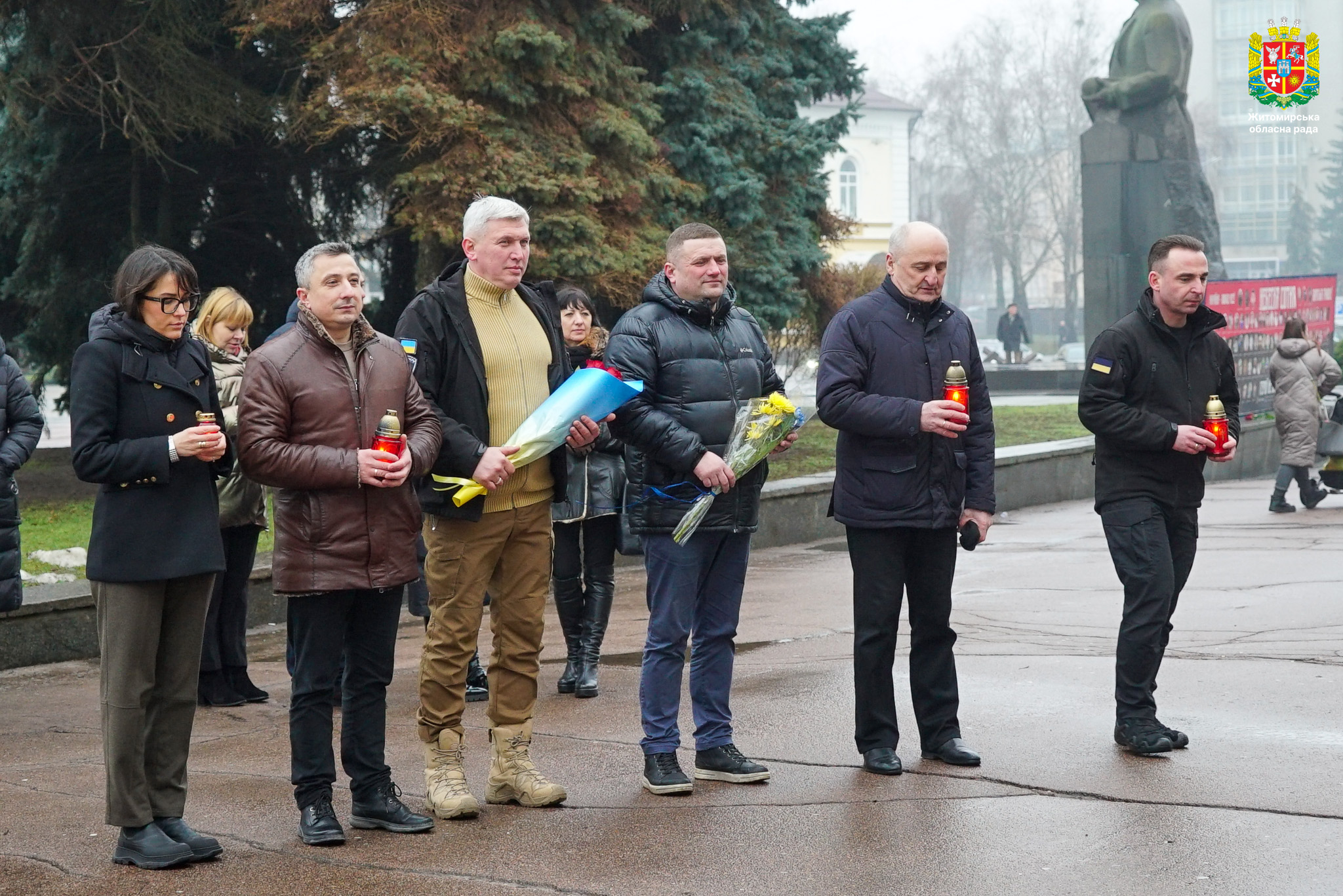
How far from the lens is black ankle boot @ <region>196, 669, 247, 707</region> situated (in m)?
7.61

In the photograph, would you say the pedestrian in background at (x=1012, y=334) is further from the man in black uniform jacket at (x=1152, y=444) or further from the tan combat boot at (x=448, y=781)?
the tan combat boot at (x=448, y=781)

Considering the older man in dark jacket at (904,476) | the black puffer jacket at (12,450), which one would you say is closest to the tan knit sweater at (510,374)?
the older man in dark jacket at (904,476)

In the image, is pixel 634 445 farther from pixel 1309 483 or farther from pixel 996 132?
pixel 996 132

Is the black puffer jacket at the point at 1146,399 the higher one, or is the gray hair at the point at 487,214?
the gray hair at the point at 487,214

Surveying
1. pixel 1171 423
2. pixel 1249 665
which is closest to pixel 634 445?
pixel 1171 423

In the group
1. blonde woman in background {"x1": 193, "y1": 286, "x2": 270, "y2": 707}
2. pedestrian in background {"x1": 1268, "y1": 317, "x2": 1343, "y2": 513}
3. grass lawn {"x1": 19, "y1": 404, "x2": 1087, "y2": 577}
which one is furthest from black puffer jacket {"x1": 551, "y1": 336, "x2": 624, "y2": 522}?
pedestrian in background {"x1": 1268, "y1": 317, "x2": 1343, "y2": 513}

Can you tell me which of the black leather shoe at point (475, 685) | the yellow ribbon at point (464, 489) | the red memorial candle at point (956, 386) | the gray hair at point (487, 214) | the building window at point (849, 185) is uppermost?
the building window at point (849, 185)

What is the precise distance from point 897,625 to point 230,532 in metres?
3.44

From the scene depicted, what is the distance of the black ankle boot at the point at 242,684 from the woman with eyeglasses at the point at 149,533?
9.03 ft

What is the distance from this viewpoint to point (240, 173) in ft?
57.0

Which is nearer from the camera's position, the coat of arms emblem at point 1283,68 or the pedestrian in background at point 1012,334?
the coat of arms emblem at point 1283,68

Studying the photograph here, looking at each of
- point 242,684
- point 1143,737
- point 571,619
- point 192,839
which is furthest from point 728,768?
point 242,684

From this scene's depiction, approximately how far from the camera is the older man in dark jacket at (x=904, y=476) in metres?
5.83

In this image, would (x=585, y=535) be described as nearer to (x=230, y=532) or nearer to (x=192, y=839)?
(x=230, y=532)
